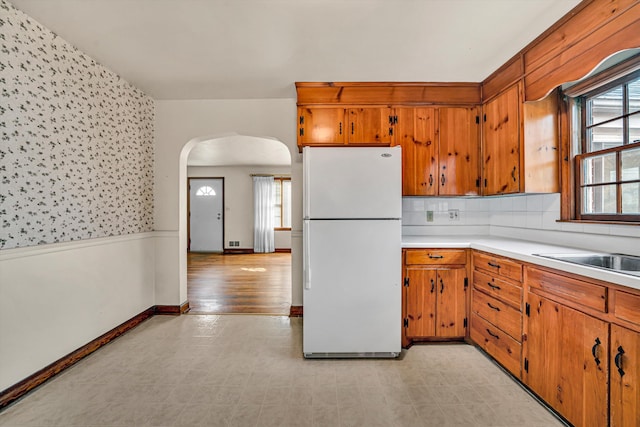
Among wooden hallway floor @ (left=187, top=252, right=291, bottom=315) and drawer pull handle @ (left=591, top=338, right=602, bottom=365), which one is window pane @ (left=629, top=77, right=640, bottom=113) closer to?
drawer pull handle @ (left=591, top=338, right=602, bottom=365)

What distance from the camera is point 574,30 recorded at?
1.70m

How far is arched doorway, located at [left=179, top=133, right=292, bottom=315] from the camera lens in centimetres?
339

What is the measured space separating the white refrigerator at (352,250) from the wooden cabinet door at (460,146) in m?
0.77

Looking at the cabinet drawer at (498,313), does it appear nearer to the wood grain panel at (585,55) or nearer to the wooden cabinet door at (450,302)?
the wooden cabinet door at (450,302)

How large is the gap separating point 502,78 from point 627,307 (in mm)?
1921

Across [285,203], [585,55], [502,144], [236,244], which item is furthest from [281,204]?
[585,55]

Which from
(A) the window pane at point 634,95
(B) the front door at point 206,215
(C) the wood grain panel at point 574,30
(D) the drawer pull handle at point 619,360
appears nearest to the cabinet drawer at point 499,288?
(D) the drawer pull handle at point 619,360

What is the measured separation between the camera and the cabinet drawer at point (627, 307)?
1.15 m

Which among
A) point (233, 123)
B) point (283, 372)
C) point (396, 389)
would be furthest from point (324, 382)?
point (233, 123)

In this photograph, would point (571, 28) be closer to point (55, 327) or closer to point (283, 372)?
point (283, 372)

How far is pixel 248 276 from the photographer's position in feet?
16.0

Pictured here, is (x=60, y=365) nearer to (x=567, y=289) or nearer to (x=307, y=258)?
(x=307, y=258)

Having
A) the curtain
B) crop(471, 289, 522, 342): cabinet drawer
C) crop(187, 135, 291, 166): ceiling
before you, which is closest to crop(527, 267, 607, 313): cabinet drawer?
crop(471, 289, 522, 342): cabinet drawer

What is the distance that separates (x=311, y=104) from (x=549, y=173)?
202 cm
